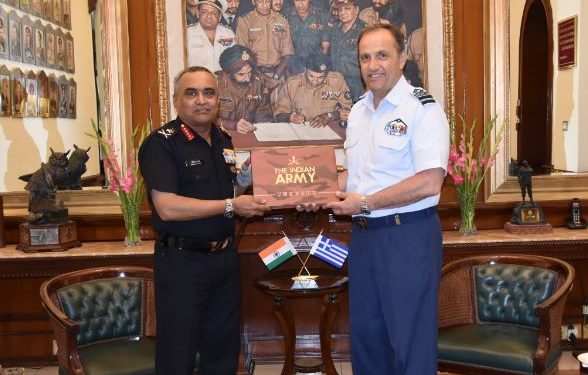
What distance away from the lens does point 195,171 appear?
3.16 m

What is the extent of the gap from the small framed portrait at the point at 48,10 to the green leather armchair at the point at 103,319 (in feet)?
6.17

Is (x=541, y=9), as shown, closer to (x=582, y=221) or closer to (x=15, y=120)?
(x=582, y=221)

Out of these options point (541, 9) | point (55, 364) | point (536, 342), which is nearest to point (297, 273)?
point (536, 342)

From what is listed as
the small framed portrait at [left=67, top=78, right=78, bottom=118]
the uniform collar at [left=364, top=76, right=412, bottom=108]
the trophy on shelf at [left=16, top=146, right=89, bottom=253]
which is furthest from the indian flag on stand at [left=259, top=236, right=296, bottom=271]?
the small framed portrait at [left=67, top=78, right=78, bottom=118]

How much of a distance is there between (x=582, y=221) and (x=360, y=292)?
228 centimetres

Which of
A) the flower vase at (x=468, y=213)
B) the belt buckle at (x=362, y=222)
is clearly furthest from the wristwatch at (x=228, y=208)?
the flower vase at (x=468, y=213)

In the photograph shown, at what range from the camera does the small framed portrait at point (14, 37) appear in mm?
4508

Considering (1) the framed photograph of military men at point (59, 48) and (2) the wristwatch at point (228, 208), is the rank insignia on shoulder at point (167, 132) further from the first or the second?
(1) the framed photograph of military men at point (59, 48)

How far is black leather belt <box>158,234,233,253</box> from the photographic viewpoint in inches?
123

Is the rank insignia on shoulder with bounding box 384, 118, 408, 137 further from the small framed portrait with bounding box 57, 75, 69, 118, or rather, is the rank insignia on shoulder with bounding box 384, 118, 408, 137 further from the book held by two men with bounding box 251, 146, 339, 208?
the small framed portrait with bounding box 57, 75, 69, 118

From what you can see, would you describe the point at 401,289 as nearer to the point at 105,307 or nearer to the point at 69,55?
the point at 105,307

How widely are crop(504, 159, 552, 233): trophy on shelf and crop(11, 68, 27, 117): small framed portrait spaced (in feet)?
10.8

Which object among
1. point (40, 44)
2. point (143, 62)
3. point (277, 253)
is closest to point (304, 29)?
point (143, 62)

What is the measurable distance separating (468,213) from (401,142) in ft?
5.80
